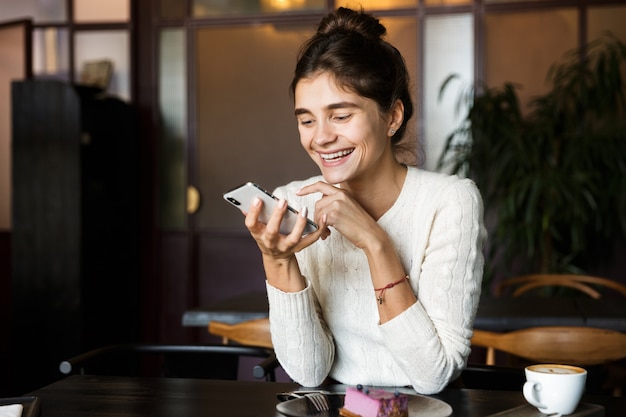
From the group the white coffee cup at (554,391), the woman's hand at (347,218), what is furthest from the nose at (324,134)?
the white coffee cup at (554,391)

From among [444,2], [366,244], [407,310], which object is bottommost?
[407,310]

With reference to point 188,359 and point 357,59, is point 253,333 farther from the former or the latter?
point 357,59

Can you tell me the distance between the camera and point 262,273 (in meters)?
4.99

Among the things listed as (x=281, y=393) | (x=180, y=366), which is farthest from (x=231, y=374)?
(x=281, y=393)

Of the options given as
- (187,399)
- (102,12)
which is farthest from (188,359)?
(102,12)

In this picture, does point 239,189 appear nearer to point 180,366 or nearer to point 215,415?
point 215,415

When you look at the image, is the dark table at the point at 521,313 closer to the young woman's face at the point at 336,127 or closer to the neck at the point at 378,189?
the neck at the point at 378,189

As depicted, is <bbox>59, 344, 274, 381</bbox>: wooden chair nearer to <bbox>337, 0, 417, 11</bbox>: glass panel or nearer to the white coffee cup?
the white coffee cup

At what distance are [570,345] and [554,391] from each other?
1.05m

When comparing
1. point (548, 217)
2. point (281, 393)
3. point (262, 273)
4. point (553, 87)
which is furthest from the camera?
point (262, 273)

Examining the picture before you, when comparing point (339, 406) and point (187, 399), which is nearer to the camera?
point (339, 406)

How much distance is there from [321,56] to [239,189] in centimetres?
42

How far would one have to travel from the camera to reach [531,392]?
1.29 metres

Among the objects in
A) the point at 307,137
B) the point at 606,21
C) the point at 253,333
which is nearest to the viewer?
the point at 307,137
